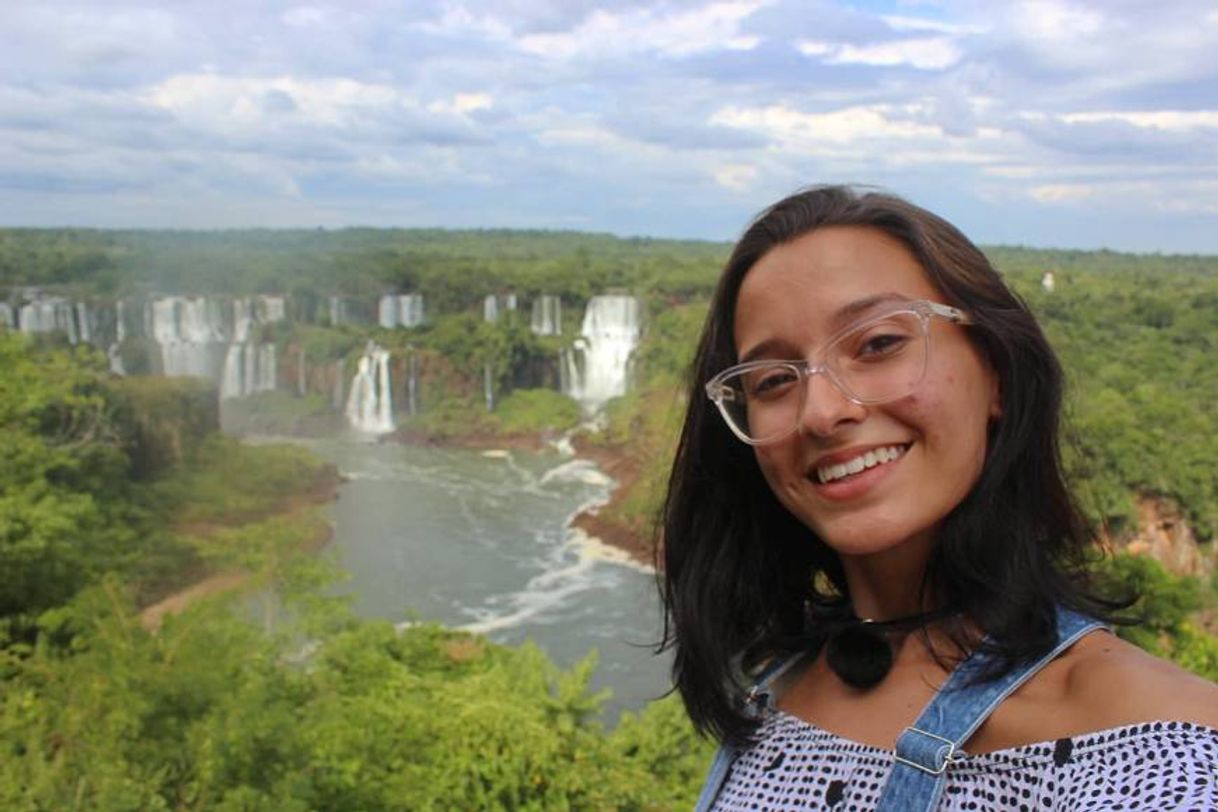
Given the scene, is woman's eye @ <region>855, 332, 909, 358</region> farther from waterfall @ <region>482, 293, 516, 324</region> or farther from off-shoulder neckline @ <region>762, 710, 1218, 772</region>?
waterfall @ <region>482, 293, 516, 324</region>

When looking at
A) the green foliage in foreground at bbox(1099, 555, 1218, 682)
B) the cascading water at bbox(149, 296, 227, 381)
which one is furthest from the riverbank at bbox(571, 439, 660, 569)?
the cascading water at bbox(149, 296, 227, 381)

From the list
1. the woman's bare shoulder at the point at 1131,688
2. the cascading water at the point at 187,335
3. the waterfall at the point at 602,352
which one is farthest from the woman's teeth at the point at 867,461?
the waterfall at the point at 602,352

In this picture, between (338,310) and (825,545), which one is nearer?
(825,545)

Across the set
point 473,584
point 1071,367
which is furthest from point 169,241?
point 1071,367

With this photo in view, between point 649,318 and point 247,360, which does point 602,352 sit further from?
point 247,360

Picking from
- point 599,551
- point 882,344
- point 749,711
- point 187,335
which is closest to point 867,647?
point 749,711

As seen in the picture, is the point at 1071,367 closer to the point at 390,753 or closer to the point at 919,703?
the point at 919,703

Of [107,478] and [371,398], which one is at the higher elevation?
[107,478]
